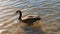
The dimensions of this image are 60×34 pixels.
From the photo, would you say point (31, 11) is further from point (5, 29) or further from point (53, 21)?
point (5, 29)

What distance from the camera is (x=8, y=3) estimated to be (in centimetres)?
808

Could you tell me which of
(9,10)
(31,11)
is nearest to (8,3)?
(9,10)

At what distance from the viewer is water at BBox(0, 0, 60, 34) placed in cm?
549

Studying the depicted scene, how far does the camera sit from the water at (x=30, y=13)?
549 cm

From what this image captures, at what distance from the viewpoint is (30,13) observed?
685 cm

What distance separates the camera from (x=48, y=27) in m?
5.64

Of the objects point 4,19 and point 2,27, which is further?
point 4,19

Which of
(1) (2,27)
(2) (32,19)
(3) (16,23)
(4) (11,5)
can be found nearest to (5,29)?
(1) (2,27)

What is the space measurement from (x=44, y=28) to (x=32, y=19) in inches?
20.2

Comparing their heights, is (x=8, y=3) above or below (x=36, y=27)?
above

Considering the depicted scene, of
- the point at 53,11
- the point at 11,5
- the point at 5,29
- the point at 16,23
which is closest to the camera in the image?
the point at 5,29

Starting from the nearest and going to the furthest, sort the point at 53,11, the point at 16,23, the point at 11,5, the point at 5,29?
the point at 5,29
the point at 16,23
the point at 53,11
the point at 11,5

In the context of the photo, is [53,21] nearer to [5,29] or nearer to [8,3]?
[5,29]

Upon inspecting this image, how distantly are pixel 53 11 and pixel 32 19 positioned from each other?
Result: 69.7 inches
